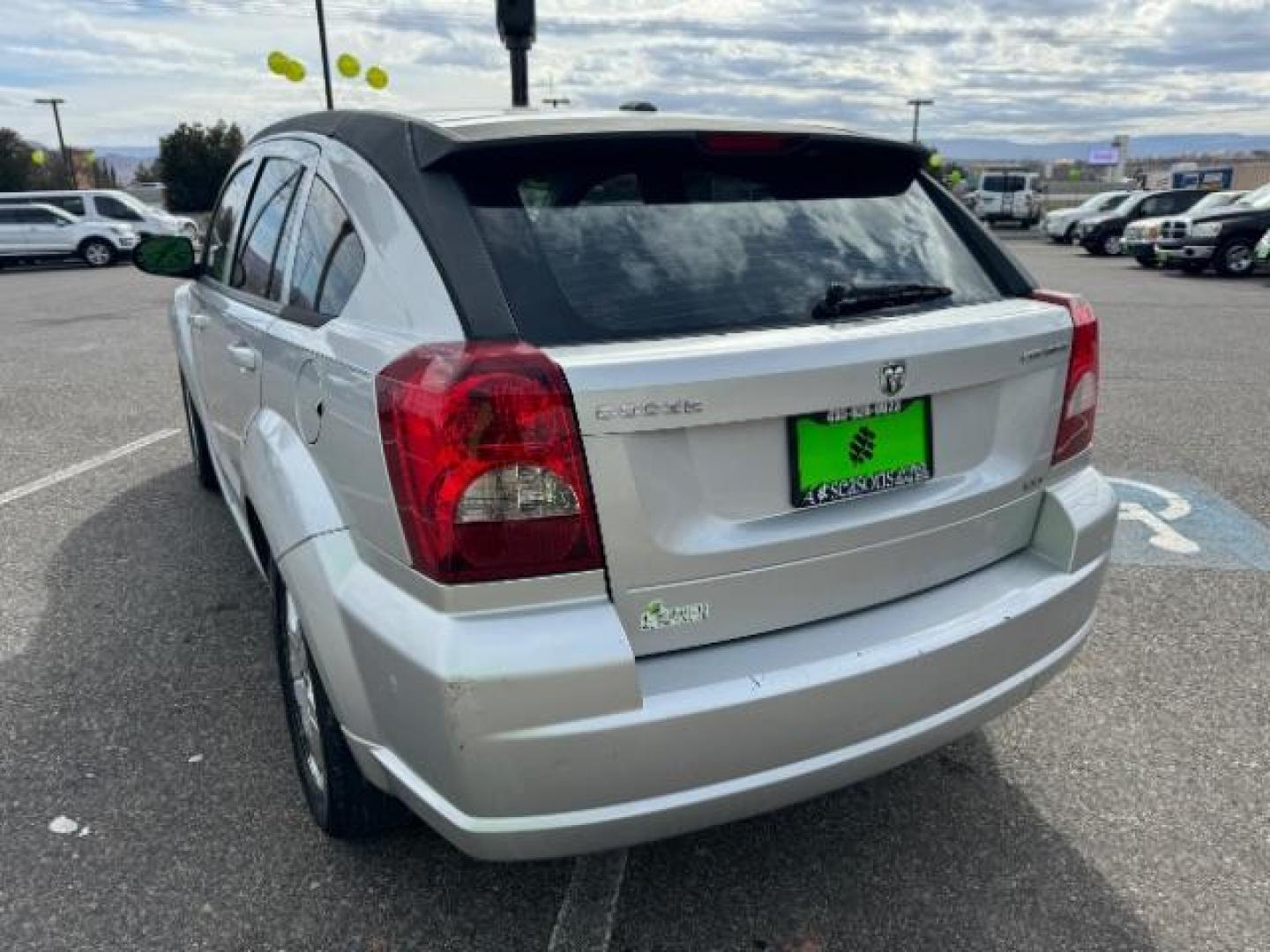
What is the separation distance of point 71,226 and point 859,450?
2624 cm

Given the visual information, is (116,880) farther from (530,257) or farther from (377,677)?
(530,257)

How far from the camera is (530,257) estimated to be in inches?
77.3

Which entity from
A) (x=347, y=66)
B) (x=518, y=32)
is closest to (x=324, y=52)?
(x=347, y=66)

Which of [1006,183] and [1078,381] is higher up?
[1078,381]

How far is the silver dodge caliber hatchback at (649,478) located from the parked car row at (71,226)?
2427 cm

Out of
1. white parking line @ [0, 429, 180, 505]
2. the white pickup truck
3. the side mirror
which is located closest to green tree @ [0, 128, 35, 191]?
the white pickup truck

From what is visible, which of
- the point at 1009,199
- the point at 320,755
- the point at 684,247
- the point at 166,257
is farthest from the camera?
the point at 1009,199

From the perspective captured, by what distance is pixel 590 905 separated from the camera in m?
2.31

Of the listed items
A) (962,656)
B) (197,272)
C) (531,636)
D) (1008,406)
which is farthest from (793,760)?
(197,272)

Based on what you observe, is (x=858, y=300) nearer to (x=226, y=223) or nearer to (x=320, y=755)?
(x=320, y=755)

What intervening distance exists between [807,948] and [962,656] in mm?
723

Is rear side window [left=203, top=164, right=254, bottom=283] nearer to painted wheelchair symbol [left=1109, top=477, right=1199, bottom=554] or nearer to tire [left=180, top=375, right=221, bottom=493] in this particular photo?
tire [left=180, top=375, right=221, bottom=493]

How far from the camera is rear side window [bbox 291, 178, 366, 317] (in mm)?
2260

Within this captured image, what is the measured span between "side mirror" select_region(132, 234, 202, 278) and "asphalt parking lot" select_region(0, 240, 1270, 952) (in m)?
1.24
